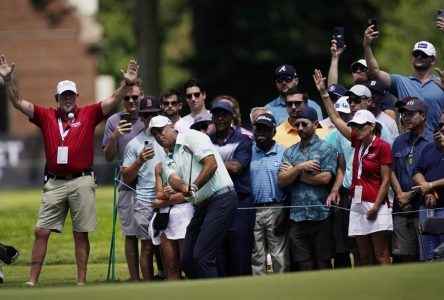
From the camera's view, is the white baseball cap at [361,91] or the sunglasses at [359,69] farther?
the sunglasses at [359,69]

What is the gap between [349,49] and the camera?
4359 cm

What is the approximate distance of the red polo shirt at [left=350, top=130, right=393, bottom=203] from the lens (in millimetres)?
14477

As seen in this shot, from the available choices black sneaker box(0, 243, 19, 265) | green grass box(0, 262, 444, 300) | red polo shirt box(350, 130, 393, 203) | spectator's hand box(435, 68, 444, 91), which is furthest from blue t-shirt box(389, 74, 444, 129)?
green grass box(0, 262, 444, 300)

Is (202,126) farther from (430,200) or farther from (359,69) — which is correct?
(430,200)

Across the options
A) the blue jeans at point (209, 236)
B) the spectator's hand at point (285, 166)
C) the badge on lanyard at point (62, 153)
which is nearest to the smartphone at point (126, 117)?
the badge on lanyard at point (62, 153)

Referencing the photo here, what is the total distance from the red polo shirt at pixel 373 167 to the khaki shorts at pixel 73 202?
10.2 ft

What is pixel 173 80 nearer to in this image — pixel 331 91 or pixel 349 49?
pixel 349 49

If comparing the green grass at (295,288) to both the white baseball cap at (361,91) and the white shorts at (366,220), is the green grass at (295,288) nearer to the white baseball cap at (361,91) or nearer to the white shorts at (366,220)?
the white shorts at (366,220)

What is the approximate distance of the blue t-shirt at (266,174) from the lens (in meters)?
15.5

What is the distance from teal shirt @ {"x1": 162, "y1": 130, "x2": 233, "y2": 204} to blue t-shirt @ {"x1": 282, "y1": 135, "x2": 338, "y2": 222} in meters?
1.01

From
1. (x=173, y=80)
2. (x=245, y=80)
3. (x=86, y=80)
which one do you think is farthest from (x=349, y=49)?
(x=173, y=80)

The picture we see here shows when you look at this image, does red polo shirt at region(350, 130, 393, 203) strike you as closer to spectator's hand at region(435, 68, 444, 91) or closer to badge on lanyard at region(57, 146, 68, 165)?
spectator's hand at region(435, 68, 444, 91)

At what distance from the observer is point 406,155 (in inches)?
578

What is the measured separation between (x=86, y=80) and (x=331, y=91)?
42.3m
